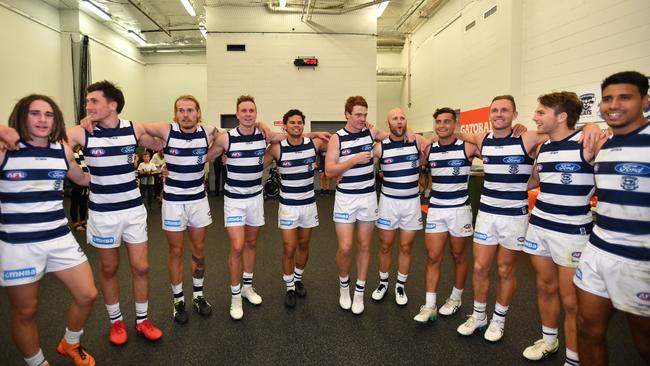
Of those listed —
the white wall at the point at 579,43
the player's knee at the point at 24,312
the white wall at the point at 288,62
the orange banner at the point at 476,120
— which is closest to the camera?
the player's knee at the point at 24,312

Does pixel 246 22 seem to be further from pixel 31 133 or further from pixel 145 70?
pixel 31 133

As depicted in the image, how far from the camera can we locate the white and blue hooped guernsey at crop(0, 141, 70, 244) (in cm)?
192

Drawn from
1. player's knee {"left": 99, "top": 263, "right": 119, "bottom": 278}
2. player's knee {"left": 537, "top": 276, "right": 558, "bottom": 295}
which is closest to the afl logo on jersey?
player's knee {"left": 99, "top": 263, "right": 119, "bottom": 278}

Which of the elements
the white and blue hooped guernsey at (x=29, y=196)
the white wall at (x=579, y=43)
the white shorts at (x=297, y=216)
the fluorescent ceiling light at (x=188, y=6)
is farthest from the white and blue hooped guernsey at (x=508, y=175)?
the fluorescent ceiling light at (x=188, y=6)

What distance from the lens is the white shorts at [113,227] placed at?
247cm

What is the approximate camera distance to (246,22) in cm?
1060

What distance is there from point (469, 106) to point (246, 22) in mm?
6528

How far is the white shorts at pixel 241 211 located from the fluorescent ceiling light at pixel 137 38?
12.3m

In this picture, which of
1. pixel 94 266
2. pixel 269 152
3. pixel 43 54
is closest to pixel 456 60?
pixel 269 152

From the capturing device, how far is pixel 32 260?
1955 mm

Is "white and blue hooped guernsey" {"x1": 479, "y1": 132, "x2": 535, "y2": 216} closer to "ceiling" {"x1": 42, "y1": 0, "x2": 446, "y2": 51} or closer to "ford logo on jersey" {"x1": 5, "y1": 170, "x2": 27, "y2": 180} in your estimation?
"ford logo on jersey" {"x1": 5, "y1": 170, "x2": 27, "y2": 180}

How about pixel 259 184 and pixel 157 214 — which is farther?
pixel 157 214

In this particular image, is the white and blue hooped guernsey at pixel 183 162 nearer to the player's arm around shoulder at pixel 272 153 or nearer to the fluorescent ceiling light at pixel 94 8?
the player's arm around shoulder at pixel 272 153

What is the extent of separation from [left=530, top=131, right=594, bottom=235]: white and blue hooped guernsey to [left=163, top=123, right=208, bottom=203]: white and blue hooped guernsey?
7.92 feet
